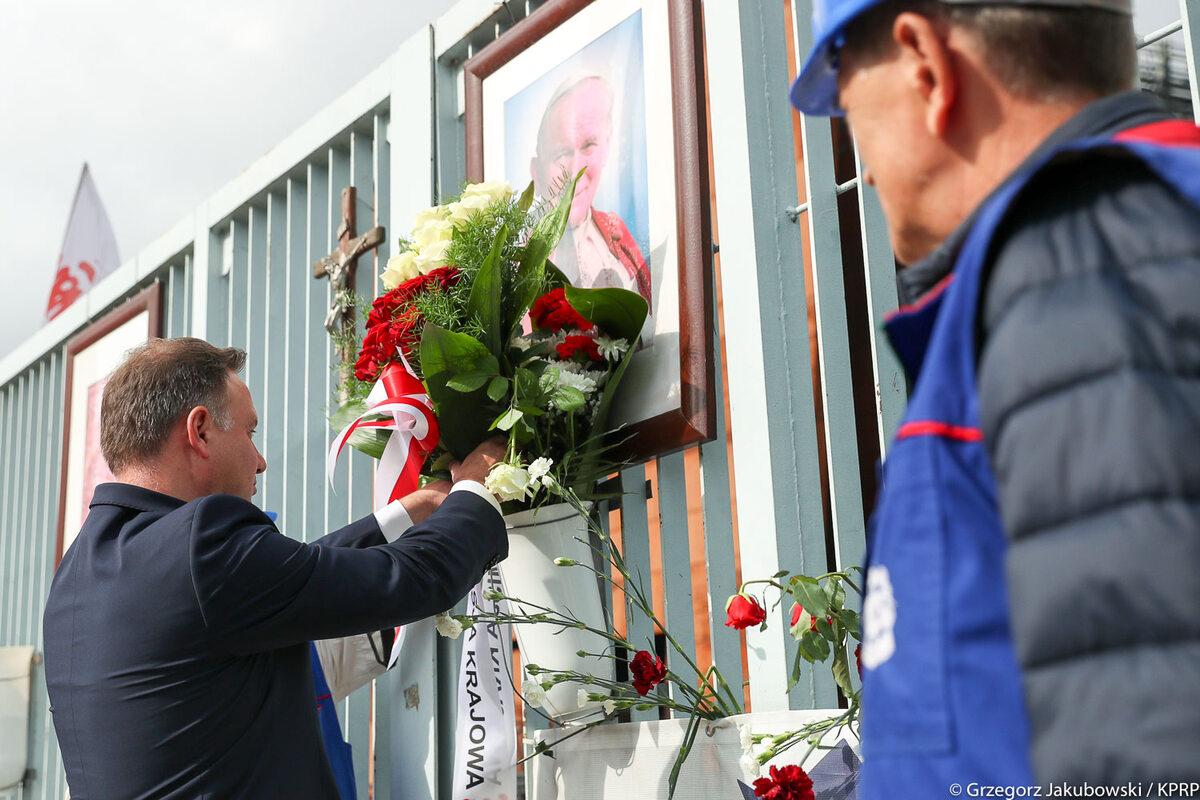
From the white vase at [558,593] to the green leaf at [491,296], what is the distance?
30 cm

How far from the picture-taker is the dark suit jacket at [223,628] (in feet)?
5.89

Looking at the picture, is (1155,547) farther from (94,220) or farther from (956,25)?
(94,220)

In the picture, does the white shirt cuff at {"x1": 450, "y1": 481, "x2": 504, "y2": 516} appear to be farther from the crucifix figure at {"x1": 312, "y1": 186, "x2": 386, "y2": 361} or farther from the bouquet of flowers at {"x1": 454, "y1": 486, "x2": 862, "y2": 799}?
the crucifix figure at {"x1": 312, "y1": 186, "x2": 386, "y2": 361}

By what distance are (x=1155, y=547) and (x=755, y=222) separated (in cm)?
154

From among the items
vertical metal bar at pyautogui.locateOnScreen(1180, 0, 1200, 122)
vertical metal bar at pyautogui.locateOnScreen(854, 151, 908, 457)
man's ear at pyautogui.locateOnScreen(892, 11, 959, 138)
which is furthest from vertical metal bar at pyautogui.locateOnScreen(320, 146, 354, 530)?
man's ear at pyautogui.locateOnScreen(892, 11, 959, 138)

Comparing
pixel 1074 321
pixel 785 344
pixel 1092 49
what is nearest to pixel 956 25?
pixel 1092 49

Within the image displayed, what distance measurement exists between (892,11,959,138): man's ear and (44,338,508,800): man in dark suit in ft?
3.97

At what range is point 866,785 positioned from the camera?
0.72 meters

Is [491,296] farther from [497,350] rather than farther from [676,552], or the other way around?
[676,552]

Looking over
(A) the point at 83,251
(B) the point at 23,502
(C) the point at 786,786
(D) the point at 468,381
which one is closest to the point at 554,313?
(D) the point at 468,381

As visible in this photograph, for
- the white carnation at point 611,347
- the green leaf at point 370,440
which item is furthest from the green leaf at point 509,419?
the green leaf at point 370,440

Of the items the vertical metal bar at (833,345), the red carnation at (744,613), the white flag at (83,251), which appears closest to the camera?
the red carnation at (744,613)

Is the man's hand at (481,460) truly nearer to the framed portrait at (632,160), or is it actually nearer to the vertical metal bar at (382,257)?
the framed portrait at (632,160)

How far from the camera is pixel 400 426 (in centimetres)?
197
